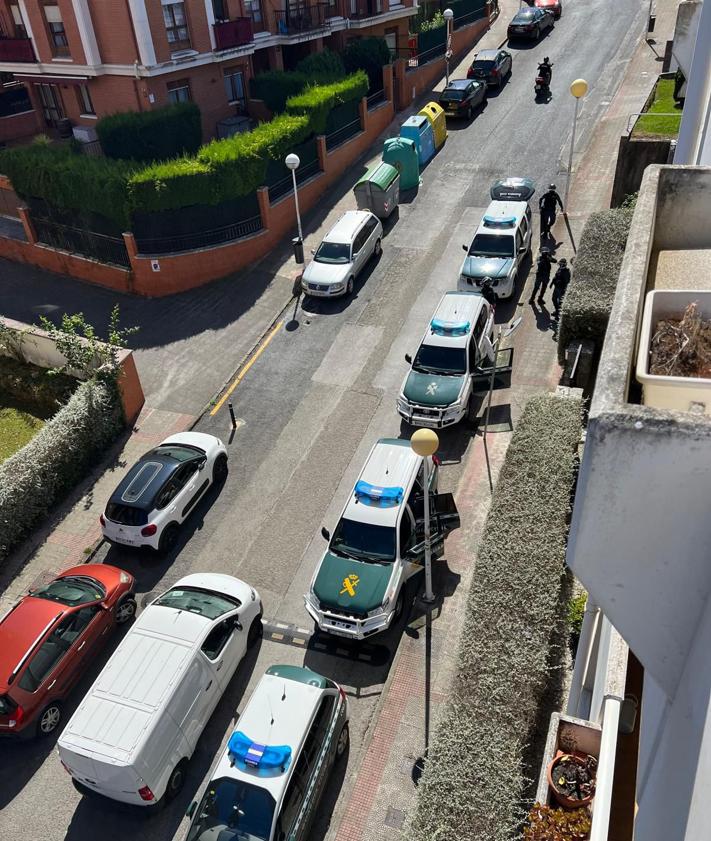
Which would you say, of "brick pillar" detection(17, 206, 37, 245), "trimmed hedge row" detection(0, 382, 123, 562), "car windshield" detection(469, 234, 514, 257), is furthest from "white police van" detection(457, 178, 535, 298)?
"brick pillar" detection(17, 206, 37, 245)

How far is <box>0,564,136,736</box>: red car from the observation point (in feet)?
36.7

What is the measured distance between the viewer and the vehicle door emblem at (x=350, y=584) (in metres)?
12.0

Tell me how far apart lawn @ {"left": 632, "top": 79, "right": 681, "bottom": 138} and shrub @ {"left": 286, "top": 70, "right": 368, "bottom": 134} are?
11.5 meters

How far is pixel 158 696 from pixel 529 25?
126 feet

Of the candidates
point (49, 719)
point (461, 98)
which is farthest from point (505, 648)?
point (461, 98)

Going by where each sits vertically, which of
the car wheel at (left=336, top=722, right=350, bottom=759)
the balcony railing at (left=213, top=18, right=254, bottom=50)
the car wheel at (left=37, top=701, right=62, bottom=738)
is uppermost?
the balcony railing at (left=213, top=18, right=254, bottom=50)

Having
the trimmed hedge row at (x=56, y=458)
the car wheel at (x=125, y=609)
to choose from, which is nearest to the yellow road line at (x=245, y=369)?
the trimmed hedge row at (x=56, y=458)

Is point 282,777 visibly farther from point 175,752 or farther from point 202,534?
point 202,534

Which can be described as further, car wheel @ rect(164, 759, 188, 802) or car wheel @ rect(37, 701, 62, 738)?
car wheel @ rect(37, 701, 62, 738)

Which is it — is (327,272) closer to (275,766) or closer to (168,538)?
(168,538)

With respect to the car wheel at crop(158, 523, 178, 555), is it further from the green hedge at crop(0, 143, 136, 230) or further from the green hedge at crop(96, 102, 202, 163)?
the green hedge at crop(96, 102, 202, 163)

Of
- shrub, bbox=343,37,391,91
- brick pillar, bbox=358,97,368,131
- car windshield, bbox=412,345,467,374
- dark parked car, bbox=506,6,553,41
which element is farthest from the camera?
dark parked car, bbox=506,6,553,41

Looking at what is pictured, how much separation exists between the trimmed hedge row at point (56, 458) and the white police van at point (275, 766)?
25.6ft

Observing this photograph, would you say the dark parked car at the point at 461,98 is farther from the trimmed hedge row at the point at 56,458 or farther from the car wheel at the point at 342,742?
the car wheel at the point at 342,742
